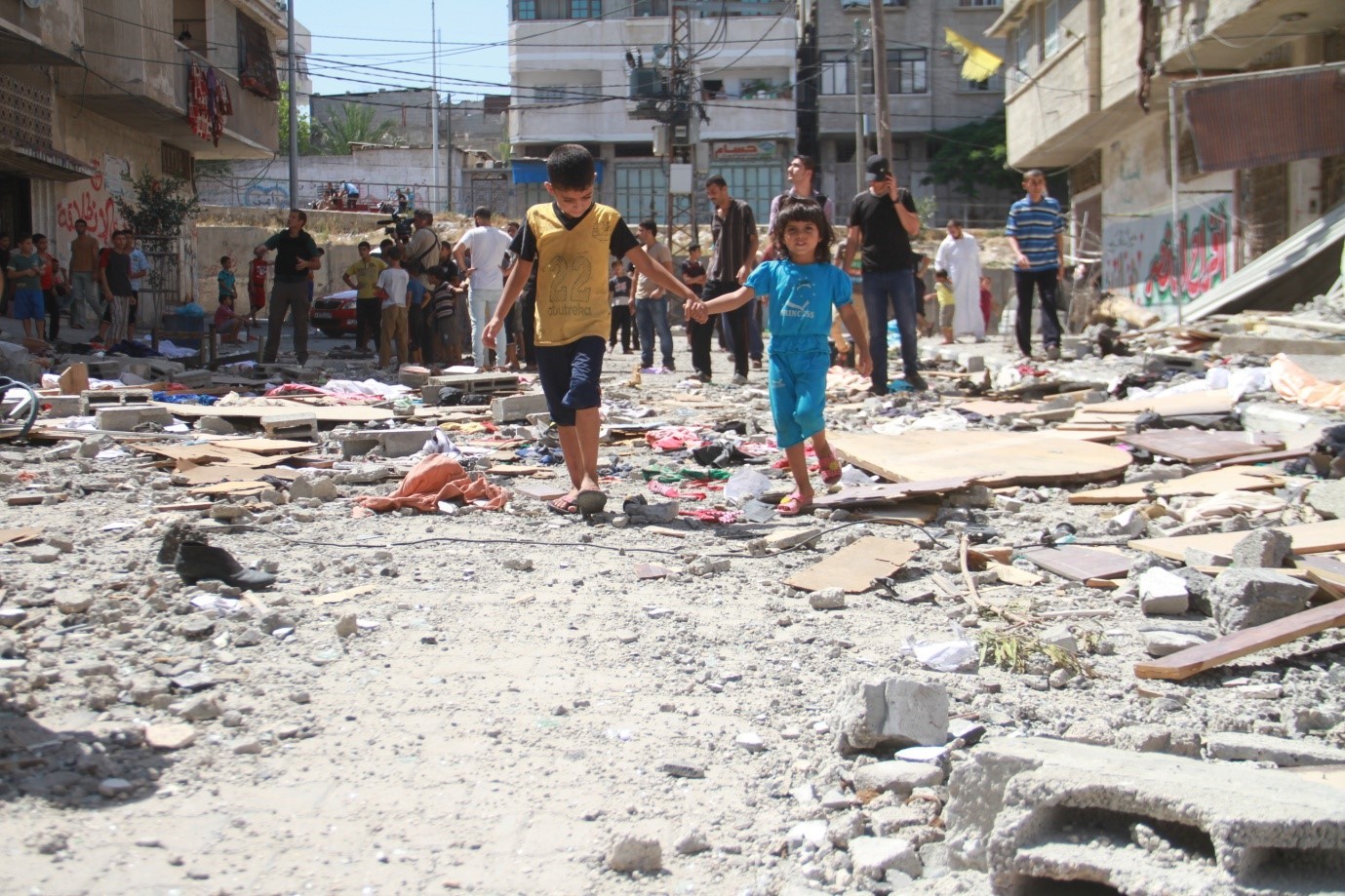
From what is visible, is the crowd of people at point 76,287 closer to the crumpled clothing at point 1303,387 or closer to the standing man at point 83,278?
the standing man at point 83,278

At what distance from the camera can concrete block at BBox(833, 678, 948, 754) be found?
284 cm

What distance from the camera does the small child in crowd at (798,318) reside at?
5.83 meters

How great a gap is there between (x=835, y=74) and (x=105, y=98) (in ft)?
110

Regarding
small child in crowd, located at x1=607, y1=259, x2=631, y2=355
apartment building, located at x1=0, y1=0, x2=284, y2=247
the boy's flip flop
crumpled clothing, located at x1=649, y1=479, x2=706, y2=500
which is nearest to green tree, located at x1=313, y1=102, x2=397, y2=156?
apartment building, located at x1=0, y1=0, x2=284, y2=247

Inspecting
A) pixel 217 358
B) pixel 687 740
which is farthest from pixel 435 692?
pixel 217 358

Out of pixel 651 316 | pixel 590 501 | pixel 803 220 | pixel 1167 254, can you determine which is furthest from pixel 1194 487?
pixel 1167 254

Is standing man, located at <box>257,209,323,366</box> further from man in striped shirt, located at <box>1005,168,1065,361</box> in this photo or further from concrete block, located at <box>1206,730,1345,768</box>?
concrete block, located at <box>1206,730,1345,768</box>

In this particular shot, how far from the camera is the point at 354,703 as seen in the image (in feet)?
10.3

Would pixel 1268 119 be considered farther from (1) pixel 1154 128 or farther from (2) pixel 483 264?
(1) pixel 1154 128

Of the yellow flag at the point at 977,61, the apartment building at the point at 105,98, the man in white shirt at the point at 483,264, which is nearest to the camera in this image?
the man in white shirt at the point at 483,264

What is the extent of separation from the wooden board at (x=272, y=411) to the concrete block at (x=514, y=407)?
754 mm

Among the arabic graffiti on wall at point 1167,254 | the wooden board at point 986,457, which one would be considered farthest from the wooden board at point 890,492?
the arabic graffiti on wall at point 1167,254

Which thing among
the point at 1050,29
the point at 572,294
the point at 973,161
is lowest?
the point at 572,294

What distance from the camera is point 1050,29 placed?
26.2 meters
